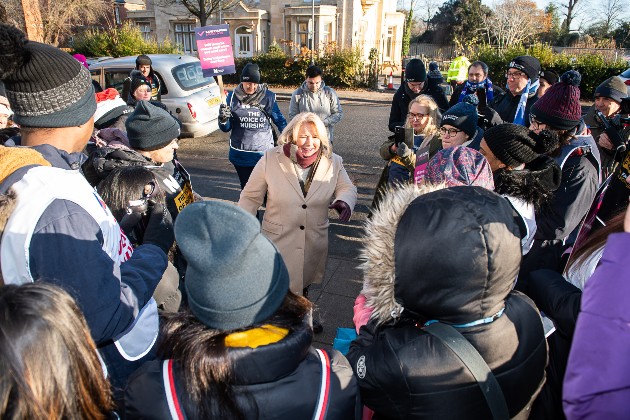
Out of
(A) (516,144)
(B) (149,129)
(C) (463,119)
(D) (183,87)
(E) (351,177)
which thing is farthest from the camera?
(D) (183,87)

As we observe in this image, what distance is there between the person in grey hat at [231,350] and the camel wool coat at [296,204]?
1.88 m

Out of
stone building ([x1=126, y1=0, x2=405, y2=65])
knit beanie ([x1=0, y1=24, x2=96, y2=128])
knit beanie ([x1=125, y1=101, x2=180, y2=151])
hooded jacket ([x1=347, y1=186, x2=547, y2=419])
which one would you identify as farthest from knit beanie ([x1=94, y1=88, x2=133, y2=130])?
stone building ([x1=126, y1=0, x2=405, y2=65])

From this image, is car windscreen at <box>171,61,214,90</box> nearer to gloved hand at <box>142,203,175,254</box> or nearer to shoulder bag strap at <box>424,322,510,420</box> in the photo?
gloved hand at <box>142,203,175,254</box>

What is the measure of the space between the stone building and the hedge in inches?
324

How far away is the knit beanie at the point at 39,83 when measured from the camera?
64.4 inches

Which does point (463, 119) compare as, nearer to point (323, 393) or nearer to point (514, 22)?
point (323, 393)

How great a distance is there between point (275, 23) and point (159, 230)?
2987cm

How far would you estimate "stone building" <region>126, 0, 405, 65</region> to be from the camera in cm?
2764

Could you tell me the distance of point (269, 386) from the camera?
48.2 inches

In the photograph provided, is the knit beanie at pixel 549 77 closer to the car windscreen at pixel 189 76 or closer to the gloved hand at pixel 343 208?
the gloved hand at pixel 343 208

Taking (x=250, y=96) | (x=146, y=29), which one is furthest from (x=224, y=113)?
(x=146, y=29)

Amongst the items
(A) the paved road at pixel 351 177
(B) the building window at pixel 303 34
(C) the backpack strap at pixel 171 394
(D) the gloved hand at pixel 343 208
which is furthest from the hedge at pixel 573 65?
(C) the backpack strap at pixel 171 394

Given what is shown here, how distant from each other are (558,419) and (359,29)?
102 feet

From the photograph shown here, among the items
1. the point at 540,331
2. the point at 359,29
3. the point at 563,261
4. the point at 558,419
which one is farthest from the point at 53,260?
the point at 359,29
